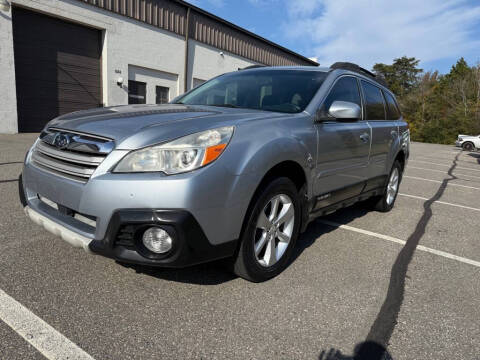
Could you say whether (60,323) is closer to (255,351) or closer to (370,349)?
(255,351)

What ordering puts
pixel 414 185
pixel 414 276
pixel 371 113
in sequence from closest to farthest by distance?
pixel 414 276 → pixel 371 113 → pixel 414 185

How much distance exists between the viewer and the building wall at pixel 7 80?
1036 cm

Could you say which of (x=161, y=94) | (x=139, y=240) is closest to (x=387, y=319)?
(x=139, y=240)

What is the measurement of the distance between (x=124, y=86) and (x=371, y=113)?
1181 cm

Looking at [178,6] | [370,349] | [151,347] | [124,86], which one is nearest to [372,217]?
[370,349]

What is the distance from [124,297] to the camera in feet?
7.35

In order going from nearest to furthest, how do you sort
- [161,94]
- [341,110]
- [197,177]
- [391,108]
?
[197,177], [341,110], [391,108], [161,94]

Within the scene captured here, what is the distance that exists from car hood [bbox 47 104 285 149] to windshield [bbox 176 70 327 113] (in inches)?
16.7

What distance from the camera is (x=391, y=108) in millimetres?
4934

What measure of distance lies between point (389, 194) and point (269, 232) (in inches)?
121

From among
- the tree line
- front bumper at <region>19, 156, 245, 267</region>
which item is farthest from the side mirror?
the tree line

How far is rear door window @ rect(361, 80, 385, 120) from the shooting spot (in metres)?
4.10

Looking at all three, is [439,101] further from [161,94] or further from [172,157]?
[172,157]

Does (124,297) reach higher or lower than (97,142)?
lower
